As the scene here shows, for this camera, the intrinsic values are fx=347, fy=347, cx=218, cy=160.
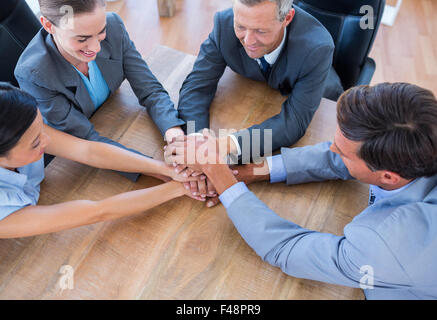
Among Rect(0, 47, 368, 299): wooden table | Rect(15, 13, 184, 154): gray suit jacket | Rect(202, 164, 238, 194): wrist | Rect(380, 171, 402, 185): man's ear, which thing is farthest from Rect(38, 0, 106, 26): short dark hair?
Rect(380, 171, 402, 185): man's ear

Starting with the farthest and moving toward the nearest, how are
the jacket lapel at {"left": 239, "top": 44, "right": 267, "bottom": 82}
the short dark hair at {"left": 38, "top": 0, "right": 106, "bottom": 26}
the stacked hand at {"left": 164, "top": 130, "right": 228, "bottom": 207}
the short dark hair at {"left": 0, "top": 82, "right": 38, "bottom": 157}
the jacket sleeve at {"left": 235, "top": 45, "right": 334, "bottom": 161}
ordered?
the jacket lapel at {"left": 239, "top": 44, "right": 267, "bottom": 82}, the jacket sleeve at {"left": 235, "top": 45, "right": 334, "bottom": 161}, the stacked hand at {"left": 164, "top": 130, "right": 228, "bottom": 207}, the short dark hair at {"left": 38, "top": 0, "right": 106, "bottom": 26}, the short dark hair at {"left": 0, "top": 82, "right": 38, "bottom": 157}

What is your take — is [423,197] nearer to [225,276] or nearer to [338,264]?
[338,264]

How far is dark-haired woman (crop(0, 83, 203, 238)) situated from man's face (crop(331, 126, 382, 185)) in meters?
0.51

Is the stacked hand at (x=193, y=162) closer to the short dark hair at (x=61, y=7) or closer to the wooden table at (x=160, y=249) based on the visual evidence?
the wooden table at (x=160, y=249)

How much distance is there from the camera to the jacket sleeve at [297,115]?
1.36 metres

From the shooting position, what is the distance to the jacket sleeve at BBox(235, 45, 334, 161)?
1361mm

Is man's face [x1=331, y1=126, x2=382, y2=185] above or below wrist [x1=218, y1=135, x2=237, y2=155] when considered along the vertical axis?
above

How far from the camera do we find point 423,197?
3.17 feet

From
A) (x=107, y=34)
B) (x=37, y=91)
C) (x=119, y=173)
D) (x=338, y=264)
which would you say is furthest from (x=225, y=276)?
(x=107, y=34)

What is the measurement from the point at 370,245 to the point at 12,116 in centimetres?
103

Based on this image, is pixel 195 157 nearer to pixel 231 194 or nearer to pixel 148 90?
pixel 231 194

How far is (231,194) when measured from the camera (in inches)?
45.3

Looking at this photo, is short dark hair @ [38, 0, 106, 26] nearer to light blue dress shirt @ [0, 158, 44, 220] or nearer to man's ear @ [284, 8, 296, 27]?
light blue dress shirt @ [0, 158, 44, 220]

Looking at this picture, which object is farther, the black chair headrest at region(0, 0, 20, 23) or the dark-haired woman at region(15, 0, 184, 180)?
the black chair headrest at region(0, 0, 20, 23)
